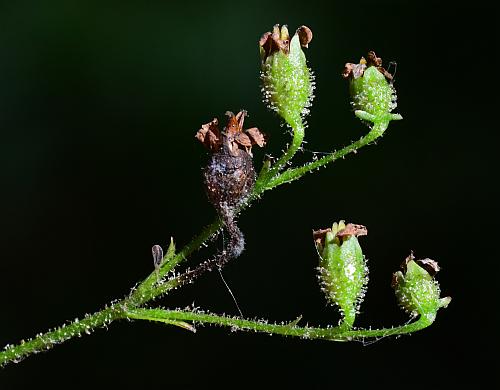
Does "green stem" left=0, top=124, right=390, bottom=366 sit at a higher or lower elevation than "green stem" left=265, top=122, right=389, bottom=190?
lower

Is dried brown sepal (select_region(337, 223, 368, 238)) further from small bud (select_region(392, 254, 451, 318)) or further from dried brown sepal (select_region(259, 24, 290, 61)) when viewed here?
dried brown sepal (select_region(259, 24, 290, 61))

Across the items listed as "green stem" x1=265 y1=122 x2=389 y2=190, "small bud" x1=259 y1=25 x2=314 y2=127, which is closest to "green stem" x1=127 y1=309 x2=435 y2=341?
"green stem" x1=265 y1=122 x2=389 y2=190

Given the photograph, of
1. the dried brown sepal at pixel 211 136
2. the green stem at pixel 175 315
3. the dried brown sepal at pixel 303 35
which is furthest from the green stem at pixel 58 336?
the dried brown sepal at pixel 303 35

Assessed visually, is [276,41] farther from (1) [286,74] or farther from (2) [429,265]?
(2) [429,265]

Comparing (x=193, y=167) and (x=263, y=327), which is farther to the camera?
(x=193, y=167)

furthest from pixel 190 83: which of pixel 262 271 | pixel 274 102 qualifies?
pixel 274 102

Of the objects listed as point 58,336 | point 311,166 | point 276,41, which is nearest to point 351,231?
point 311,166
